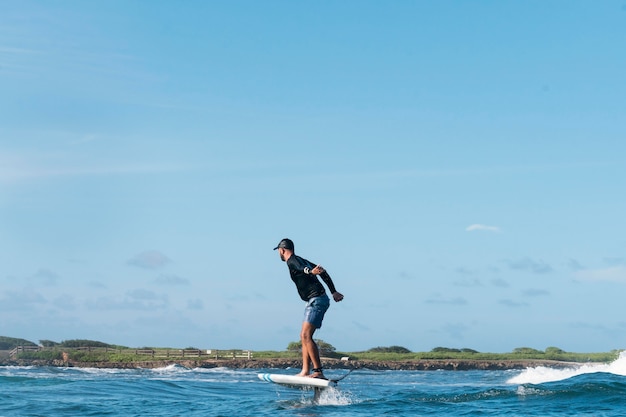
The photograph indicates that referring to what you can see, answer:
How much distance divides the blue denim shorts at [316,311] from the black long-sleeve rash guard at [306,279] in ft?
0.34

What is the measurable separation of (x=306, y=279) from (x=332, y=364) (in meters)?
68.3

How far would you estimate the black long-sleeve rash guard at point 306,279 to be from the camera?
14234 mm

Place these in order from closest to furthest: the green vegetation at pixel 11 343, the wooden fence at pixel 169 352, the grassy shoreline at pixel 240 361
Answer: the grassy shoreline at pixel 240 361 → the wooden fence at pixel 169 352 → the green vegetation at pixel 11 343

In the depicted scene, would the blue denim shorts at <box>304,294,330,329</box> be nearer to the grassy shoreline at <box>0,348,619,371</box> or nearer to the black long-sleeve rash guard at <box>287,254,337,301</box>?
the black long-sleeve rash guard at <box>287,254,337,301</box>

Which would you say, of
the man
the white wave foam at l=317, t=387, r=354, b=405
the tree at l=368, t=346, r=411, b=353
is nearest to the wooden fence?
the tree at l=368, t=346, r=411, b=353

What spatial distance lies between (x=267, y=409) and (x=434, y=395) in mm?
4094

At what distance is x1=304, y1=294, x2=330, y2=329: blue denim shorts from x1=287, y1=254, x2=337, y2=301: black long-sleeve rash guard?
0.10m

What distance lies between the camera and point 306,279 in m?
14.4

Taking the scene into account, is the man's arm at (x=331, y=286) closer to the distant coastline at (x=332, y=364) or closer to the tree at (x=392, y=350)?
the distant coastline at (x=332, y=364)

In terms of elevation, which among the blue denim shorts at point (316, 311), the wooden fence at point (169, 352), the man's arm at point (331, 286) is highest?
the wooden fence at point (169, 352)

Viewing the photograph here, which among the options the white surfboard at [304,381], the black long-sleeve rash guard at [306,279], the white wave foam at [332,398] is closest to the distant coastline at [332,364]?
the white wave foam at [332,398]

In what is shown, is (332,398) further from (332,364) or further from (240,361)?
(240,361)

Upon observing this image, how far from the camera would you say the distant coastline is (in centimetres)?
8144

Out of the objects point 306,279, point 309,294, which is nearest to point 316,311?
point 309,294
